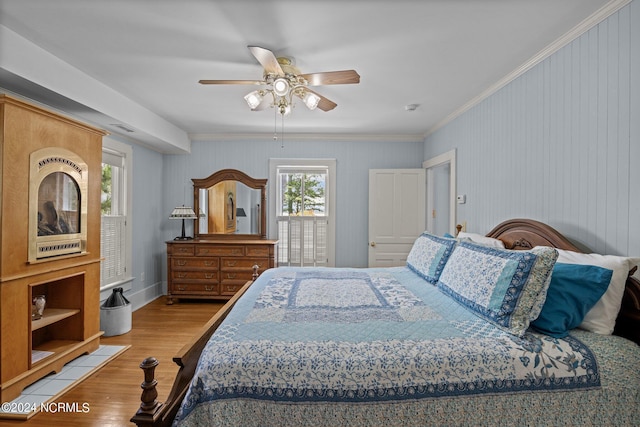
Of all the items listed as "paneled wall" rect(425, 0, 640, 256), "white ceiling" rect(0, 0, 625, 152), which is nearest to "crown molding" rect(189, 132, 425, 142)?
"white ceiling" rect(0, 0, 625, 152)

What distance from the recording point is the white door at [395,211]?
4.52 m

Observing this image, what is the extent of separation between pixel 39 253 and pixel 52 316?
649 mm

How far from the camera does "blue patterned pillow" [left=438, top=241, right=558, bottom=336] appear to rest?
151 centimetres

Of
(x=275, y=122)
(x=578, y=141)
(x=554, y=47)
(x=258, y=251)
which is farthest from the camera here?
(x=258, y=251)

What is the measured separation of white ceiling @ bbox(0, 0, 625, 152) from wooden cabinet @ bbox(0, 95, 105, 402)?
1.13 feet

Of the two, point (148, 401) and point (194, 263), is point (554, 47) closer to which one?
point (148, 401)

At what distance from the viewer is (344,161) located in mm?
4781

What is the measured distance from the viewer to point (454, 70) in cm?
257

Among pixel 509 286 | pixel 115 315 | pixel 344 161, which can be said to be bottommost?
pixel 115 315

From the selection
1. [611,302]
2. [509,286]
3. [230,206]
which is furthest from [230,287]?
[611,302]

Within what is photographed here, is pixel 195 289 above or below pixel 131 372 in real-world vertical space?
above

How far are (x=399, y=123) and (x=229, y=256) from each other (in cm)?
298

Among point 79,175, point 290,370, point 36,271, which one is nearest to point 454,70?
point 290,370

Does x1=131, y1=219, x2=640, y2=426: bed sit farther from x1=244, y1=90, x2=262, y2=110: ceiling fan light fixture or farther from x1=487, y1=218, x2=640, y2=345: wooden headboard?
x1=244, y1=90, x2=262, y2=110: ceiling fan light fixture
